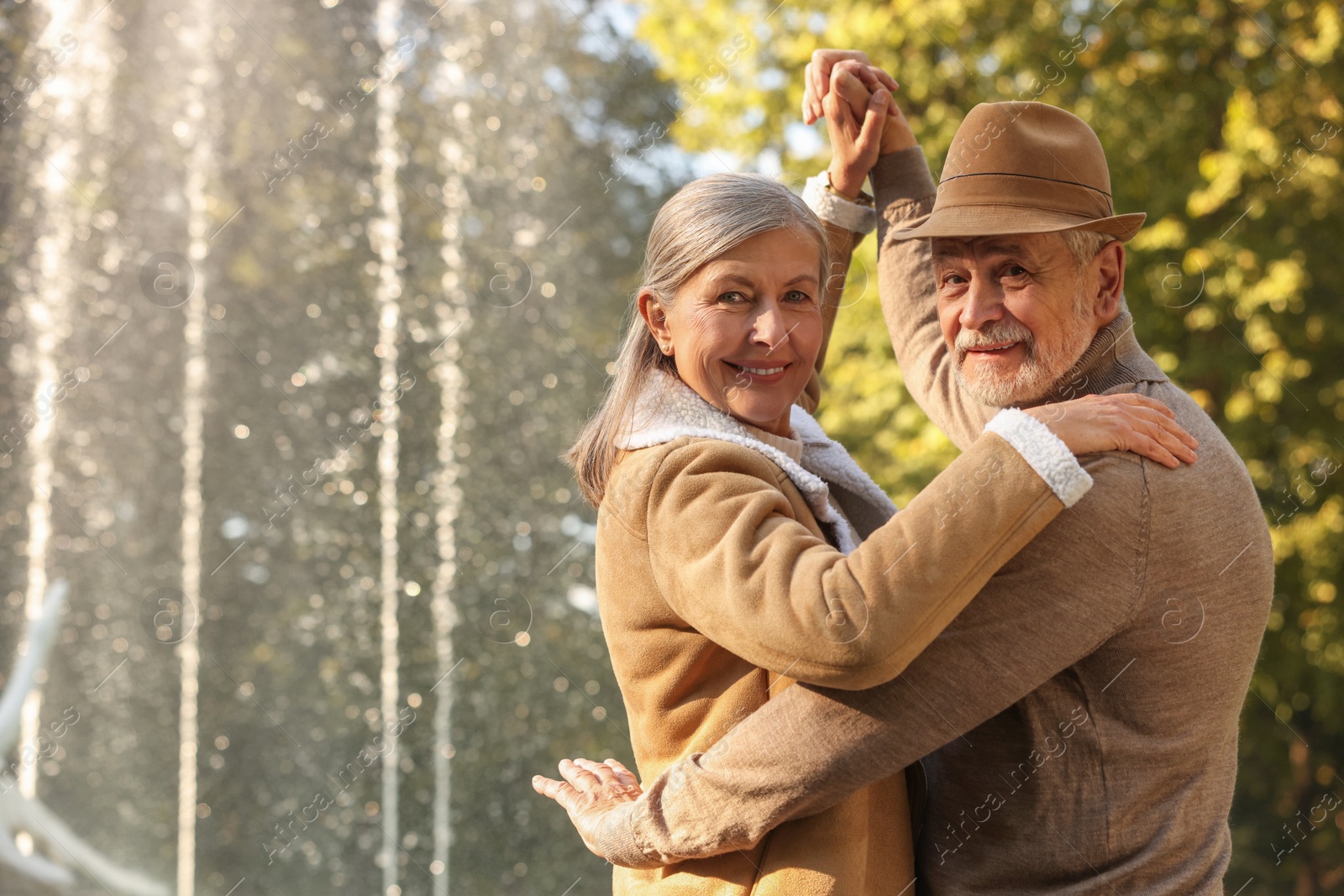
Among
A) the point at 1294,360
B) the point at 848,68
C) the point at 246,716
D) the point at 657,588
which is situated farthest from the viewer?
the point at 1294,360

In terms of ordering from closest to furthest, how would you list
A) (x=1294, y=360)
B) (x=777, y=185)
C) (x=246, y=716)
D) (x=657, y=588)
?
(x=657, y=588)
(x=777, y=185)
(x=246, y=716)
(x=1294, y=360)

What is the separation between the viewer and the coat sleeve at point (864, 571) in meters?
1.66

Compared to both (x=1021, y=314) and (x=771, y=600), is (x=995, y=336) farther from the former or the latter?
(x=771, y=600)

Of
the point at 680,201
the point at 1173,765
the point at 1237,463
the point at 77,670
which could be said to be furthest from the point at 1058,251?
the point at 77,670

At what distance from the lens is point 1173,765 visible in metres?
1.97

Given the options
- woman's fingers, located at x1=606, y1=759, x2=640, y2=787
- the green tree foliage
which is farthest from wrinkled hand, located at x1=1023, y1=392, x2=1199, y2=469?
the green tree foliage

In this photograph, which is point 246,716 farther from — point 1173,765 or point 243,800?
point 1173,765

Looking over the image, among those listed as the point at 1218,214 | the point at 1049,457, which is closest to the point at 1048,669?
the point at 1049,457

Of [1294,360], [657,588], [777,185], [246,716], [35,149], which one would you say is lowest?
[1294,360]

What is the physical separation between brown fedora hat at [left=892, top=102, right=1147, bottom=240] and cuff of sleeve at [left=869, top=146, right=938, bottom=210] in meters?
0.46

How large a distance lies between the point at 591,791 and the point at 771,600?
0.70m

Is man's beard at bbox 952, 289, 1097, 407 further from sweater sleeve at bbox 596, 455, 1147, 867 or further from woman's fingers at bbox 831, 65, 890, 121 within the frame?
woman's fingers at bbox 831, 65, 890, 121

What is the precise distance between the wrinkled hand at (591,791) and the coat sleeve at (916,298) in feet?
3.05

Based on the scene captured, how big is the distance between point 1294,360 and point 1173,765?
6.33m
